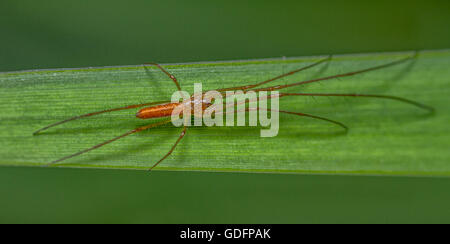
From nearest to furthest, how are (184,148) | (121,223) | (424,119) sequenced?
(424,119) → (184,148) → (121,223)

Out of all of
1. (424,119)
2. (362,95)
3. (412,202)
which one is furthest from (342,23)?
(412,202)

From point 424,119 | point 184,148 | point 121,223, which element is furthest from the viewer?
point 121,223

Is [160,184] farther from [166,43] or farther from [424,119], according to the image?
[424,119]

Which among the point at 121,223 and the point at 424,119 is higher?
the point at 424,119

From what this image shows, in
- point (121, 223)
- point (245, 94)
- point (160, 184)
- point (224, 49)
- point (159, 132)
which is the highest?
point (224, 49)

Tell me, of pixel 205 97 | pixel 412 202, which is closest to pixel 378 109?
pixel 412 202

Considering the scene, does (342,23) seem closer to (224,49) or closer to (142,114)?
(224,49)

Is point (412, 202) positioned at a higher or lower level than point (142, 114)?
lower

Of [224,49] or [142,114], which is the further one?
[224,49]

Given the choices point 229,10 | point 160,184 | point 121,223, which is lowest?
point 121,223
